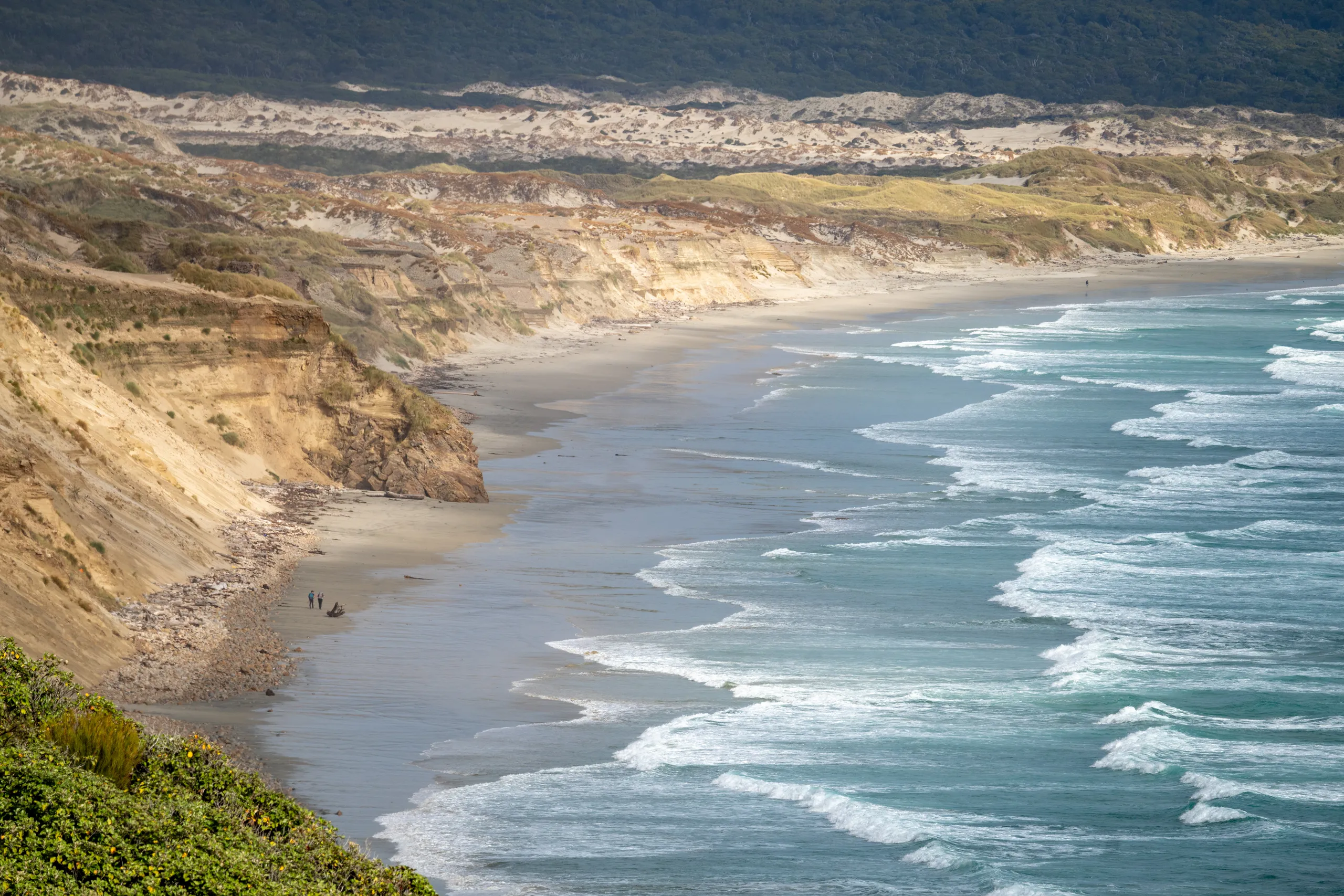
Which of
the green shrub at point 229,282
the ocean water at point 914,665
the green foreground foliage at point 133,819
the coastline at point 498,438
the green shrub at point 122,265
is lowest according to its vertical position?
the ocean water at point 914,665

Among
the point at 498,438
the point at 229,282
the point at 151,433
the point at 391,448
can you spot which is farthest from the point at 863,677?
the point at 498,438

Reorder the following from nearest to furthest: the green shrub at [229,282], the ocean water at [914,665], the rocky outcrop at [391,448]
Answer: the ocean water at [914,665] < the rocky outcrop at [391,448] < the green shrub at [229,282]

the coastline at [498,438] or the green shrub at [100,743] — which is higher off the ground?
the green shrub at [100,743]

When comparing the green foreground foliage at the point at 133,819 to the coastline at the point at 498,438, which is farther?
the coastline at the point at 498,438

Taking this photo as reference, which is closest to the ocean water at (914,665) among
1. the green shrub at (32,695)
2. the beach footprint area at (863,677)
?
the beach footprint area at (863,677)

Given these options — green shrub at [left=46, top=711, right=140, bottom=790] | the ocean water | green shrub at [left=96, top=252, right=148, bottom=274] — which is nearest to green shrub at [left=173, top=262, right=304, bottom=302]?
green shrub at [left=96, top=252, right=148, bottom=274]

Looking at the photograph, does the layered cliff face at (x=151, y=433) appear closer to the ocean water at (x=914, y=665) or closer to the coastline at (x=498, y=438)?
the coastline at (x=498, y=438)

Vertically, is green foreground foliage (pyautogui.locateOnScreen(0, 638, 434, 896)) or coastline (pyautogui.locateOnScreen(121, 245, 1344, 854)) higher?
green foreground foliage (pyautogui.locateOnScreen(0, 638, 434, 896))

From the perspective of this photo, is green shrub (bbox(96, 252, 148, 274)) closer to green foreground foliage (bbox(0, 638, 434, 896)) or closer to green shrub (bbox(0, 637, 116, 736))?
green shrub (bbox(0, 637, 116, 736))
